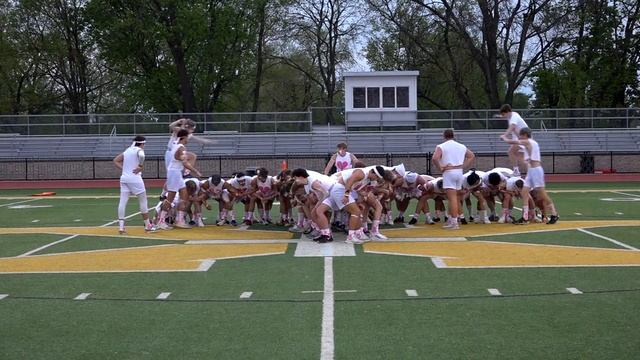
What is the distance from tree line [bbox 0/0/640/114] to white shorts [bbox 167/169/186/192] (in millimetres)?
33162

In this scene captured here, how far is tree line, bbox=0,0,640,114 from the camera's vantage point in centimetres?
4641

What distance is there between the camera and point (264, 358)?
18.6 ft

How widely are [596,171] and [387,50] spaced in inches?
950

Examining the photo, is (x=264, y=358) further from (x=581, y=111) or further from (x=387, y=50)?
(x=387, y=50)

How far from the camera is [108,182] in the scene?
101 ft

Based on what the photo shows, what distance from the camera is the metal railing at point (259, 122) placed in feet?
125

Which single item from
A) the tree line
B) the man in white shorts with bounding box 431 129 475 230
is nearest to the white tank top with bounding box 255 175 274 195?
the man in white shorts with bounding box 431 129 475 230

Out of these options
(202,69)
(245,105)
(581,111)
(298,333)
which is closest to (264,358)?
(298,333)

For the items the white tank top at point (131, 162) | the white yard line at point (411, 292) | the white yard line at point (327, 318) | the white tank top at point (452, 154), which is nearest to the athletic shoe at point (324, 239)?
the white yard line at point (327, 318)

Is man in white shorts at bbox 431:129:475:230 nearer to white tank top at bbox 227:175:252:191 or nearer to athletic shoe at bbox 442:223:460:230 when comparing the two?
athletic shoe at bbox 442:223:460:230

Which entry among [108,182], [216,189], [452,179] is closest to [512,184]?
[452,179]

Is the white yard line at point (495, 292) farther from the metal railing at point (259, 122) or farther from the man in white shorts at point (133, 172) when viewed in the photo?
the metal railing at point (259, 122)

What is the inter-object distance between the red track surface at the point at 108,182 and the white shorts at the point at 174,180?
1704cm

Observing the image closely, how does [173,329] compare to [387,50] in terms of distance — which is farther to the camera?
[387,50]
